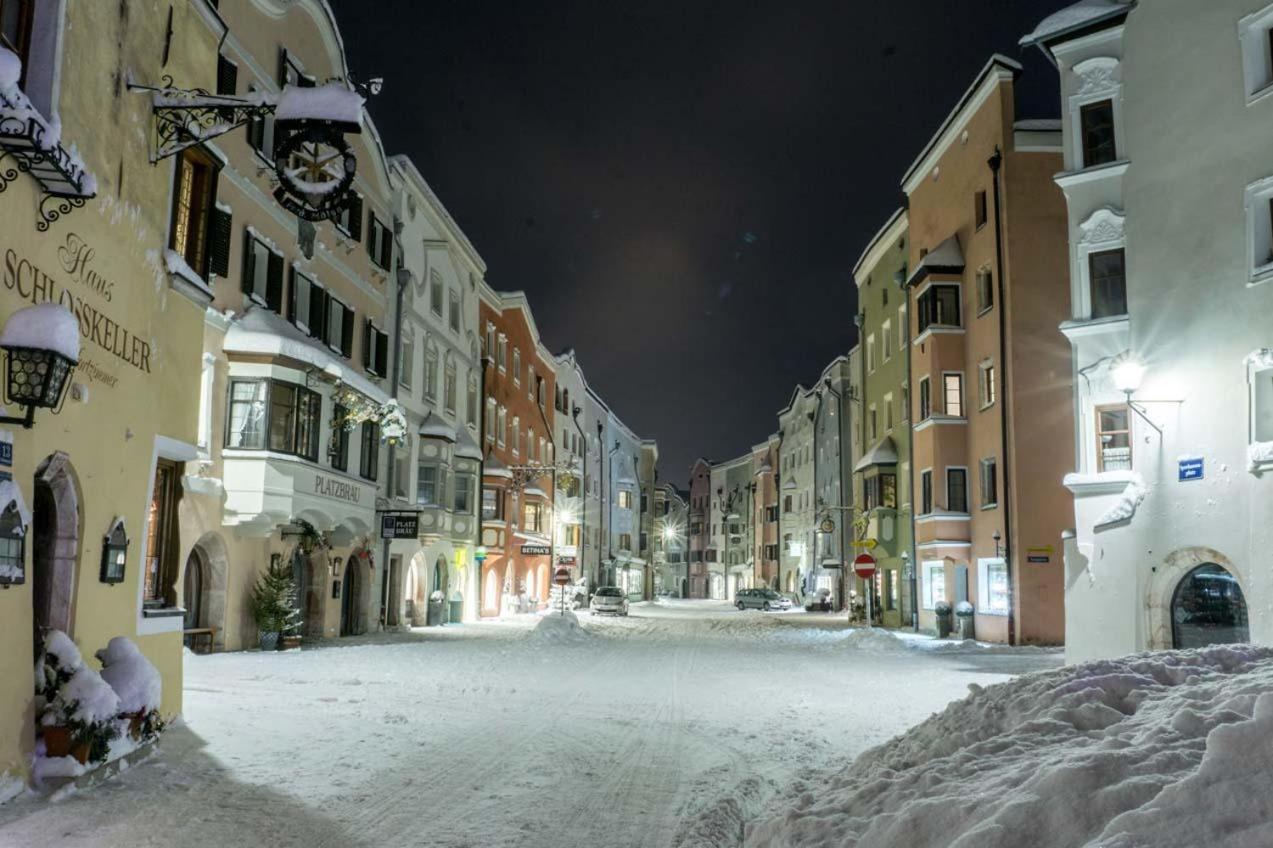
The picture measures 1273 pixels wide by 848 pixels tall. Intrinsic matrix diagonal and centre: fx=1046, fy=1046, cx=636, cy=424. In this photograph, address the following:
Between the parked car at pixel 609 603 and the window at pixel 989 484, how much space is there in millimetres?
22976

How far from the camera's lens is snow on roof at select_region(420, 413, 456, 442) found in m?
36.7

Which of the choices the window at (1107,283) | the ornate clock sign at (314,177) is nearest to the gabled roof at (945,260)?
the window at (1107,283)

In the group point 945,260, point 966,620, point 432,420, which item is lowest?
point 966,620

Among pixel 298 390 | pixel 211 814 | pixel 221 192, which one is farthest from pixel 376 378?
pixel 211 814

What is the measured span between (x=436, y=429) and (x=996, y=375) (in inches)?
738

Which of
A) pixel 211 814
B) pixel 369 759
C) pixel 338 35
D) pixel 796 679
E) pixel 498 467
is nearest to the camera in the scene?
pixel 211 814

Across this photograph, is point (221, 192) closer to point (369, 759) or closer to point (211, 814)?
point (369, 759)

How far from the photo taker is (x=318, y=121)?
9.50 m

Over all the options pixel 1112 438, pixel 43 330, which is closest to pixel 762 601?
A: pixel 1112 438

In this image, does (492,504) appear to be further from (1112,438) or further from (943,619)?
(1112,438)

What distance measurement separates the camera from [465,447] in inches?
1588

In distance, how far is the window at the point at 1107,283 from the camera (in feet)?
70.5

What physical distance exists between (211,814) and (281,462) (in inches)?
631

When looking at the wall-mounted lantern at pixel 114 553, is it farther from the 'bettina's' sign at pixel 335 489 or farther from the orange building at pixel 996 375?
the orange building at pixel 996 375
